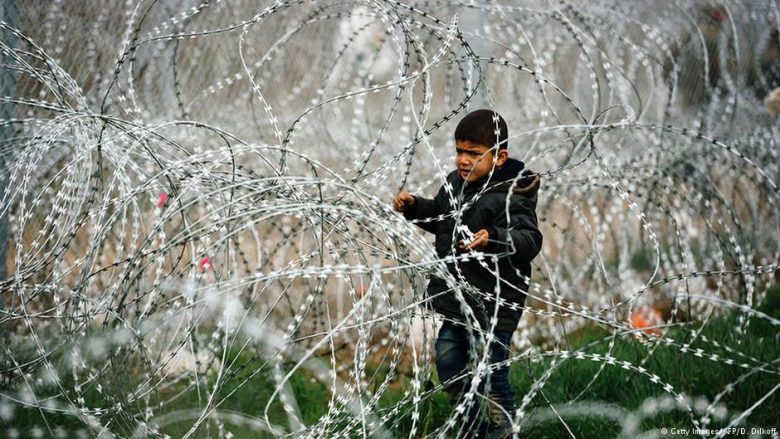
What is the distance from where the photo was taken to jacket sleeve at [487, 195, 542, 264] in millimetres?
2592

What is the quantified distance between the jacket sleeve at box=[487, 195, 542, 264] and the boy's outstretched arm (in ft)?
1.00

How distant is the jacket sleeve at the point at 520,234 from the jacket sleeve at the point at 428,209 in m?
0.30

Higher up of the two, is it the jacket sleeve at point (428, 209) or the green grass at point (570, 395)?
the jacket sleeve at point (428, 209)

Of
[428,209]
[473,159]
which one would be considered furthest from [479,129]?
[428,209]

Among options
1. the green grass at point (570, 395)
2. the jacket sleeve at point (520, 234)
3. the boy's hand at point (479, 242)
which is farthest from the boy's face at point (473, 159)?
the green grass at point (570, 395)

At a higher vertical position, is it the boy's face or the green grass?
the boy's face

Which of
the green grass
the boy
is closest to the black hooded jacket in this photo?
the boy

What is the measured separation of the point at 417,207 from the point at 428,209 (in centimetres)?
5

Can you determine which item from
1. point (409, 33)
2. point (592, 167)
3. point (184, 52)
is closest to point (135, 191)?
point (409, 33)

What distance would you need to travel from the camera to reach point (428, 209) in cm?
297

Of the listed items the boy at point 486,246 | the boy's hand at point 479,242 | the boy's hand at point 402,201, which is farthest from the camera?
the boy's hand at point 402,201

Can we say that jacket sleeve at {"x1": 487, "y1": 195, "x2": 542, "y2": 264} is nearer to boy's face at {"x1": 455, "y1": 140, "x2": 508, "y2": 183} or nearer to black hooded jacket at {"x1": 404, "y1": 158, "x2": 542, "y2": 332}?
black hooded jacket at {"x1": 404, "y1": 158, "x2": 542, "y2": 332}

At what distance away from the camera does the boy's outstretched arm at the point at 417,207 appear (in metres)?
2.89

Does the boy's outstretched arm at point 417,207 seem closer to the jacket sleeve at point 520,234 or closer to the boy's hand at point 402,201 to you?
the boy's hand at point 402,201
